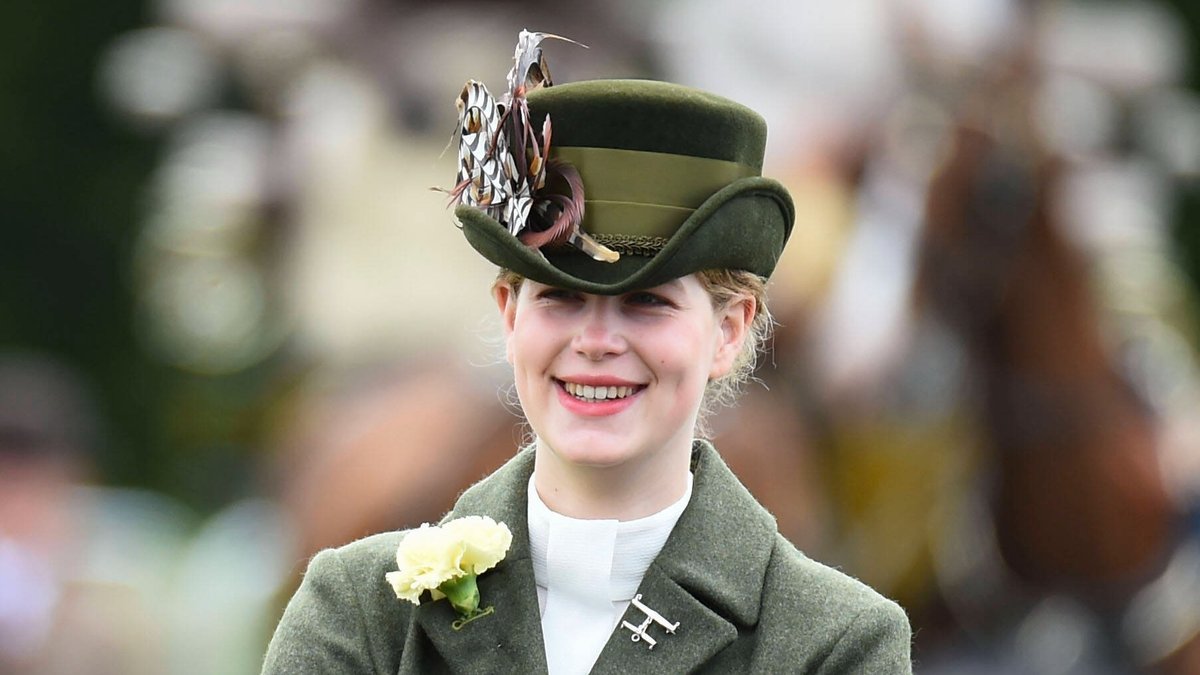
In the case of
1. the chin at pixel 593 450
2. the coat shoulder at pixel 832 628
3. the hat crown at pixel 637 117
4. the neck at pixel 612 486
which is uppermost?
the hat crown at pixel 637 117

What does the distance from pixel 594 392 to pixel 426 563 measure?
0.88ft

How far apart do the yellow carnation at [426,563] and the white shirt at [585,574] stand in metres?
0.12

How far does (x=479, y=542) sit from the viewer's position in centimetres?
242

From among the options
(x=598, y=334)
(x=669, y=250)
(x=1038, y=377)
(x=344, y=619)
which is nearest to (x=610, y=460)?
(x=598, y=334)

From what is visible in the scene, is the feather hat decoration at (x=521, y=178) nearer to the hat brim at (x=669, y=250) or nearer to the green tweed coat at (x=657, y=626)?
the hat brim at (x=669, y=250)

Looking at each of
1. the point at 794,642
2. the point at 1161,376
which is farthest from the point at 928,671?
the point at 794,642

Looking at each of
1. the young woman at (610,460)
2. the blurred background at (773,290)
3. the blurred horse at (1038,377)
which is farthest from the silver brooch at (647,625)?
the blurred horse at (1038,377)

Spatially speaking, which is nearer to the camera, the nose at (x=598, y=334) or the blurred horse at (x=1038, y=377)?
the nose at (x=598, y=334)

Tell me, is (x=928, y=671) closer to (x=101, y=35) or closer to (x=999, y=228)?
(x=999, y=228)

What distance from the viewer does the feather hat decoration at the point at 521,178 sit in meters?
2.40

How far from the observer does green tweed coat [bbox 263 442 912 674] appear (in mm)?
2420

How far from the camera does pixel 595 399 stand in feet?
7.86

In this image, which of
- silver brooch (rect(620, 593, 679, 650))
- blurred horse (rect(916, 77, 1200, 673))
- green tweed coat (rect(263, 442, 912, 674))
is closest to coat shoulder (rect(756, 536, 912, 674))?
green tweed coat (rect(263, 442, 912, 674))

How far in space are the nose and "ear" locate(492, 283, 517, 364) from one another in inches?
4.8
